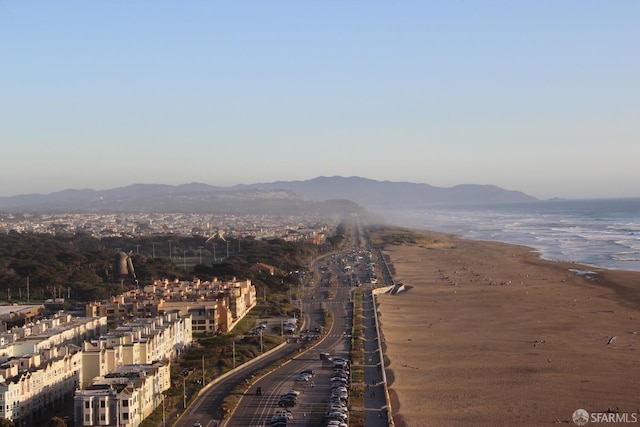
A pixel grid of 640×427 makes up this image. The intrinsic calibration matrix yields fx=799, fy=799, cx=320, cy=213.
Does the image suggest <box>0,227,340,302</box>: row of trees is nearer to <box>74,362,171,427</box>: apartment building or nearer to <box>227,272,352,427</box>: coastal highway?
<box>227,272,352,427</box>: coastal highway

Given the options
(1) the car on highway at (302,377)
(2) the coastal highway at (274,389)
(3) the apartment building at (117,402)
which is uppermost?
(3) the apartment building at (117,402)

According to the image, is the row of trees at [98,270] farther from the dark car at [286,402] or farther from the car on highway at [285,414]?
the car on highway at [285,414]

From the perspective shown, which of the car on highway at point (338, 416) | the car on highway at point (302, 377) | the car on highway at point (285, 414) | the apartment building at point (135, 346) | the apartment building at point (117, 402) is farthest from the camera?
the car on highway at point (302, 377)

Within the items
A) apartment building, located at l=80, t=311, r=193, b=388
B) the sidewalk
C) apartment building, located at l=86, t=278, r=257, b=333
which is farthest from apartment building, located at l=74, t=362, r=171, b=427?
apartment building, located at l=86, t=278, r=257, b=333

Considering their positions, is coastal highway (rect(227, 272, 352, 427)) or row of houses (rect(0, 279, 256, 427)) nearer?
row of houses (rect(0, 279, 256, 427))

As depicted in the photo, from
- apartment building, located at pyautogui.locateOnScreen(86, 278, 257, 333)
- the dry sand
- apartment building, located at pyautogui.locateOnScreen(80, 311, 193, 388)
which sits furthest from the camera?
apartment building, located at pyautogui.locateOnScreen(86, 278, 257, 333)

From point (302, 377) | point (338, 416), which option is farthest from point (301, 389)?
point (338, 416)

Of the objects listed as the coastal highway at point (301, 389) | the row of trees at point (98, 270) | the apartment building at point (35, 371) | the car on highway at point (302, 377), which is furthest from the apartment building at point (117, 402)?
the row of trees at point (98, 270)

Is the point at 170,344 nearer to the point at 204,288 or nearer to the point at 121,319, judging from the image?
the point at 121,319
